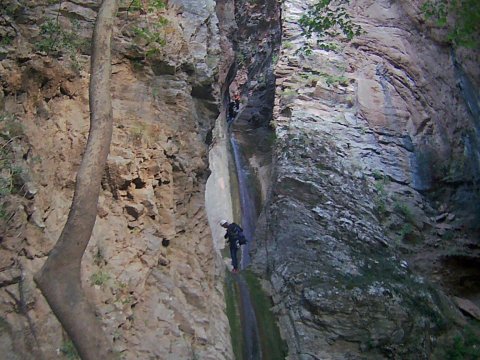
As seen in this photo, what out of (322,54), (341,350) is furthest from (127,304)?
(322,54)

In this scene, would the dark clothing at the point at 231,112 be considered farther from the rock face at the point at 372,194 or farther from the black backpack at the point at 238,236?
the black backpack at the point at 238,236

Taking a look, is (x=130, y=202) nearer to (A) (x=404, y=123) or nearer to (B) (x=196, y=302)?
Result: (B) (x=196, y=302)

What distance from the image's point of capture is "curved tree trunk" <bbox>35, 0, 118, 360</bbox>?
208 inches

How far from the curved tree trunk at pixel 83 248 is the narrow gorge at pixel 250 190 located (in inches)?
52.7

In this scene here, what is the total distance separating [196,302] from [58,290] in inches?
200

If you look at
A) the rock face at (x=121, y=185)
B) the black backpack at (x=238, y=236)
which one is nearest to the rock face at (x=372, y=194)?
the black backpack at (x=238, y=236)

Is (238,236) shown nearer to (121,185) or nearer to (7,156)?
(121,185)

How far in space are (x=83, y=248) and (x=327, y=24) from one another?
19598 mm

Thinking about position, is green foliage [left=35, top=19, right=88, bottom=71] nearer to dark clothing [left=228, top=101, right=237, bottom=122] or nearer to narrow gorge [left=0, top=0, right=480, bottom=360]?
narrow gorge [left=0, top=0, right=480, bottom=360]

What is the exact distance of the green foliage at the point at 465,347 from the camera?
38.7 ft

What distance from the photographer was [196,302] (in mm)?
10117

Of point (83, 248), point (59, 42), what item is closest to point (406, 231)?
point (59, 42)

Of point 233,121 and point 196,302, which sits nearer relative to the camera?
point 196,302

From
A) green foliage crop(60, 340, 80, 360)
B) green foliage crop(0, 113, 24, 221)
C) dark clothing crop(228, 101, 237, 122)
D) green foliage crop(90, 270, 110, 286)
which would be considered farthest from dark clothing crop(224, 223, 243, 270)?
dark clothing crop(228, 101, 237, 122)
